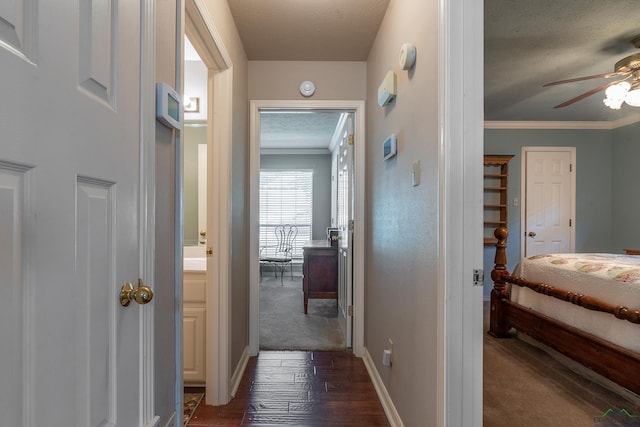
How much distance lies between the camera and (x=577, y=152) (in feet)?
16.0

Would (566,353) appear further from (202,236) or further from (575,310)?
(202,236)

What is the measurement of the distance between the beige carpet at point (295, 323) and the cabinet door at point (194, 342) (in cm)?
86

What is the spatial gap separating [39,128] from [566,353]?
3119mm

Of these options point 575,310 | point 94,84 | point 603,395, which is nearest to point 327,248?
point 575,310

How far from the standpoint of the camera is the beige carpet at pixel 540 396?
1921 millimetres

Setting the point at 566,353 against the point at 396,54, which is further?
the point at 566,353

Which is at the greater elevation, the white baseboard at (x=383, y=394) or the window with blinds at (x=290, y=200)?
the window with blinds at (x=290, y=200)

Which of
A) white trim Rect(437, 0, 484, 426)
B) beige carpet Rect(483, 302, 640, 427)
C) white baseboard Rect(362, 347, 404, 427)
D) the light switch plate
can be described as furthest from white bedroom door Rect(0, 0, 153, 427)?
beige carpet Rect(483, 302, 640, 427)

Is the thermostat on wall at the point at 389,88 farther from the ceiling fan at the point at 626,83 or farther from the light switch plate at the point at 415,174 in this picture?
the ceiling fan at the point at 626,83

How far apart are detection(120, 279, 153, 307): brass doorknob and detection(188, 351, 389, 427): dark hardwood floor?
1446mm

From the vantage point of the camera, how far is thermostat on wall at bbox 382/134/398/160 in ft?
6.25

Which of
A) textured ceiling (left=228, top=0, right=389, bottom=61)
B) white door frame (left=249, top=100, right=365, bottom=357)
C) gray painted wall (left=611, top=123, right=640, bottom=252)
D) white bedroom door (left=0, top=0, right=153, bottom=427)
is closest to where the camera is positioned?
white bedroom door (left=0, top=0, right=153, bottom=427)

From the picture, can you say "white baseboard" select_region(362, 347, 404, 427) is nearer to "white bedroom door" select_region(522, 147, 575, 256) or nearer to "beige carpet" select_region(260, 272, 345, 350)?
"beige carpet" select_region(260, 272, 345, 350)

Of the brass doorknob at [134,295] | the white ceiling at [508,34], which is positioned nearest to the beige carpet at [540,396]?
the brass doorknob at [134,295]
